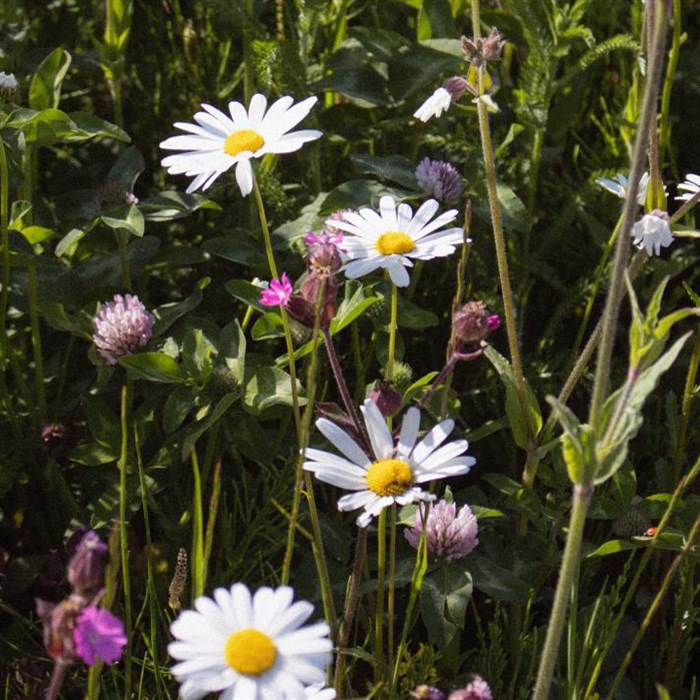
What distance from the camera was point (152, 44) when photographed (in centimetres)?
189

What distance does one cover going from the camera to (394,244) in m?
1.11

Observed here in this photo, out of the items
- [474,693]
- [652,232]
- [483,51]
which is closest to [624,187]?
[652,232]

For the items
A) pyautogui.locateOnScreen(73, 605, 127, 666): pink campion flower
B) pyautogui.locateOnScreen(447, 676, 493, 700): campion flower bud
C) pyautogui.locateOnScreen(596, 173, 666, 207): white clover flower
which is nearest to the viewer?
pyautogui.locateOnScreen(73, 605, 127, 666): pink campion flower

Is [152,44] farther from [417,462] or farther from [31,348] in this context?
[417,462]

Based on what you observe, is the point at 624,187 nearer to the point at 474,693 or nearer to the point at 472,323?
the point at 472,323

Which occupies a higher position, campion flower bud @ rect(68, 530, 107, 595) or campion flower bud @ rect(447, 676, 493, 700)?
campion flower bud @ rect(68, 530, 107, 595)

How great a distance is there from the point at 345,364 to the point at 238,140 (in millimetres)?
450

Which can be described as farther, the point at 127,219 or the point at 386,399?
the point at 127,219

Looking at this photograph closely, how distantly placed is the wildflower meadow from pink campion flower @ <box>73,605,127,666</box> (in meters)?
0.02

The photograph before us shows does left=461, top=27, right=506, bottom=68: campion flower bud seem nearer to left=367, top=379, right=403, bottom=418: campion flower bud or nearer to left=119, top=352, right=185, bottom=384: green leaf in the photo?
left=367, top=379, right=403, bottom=418: campion flower bud

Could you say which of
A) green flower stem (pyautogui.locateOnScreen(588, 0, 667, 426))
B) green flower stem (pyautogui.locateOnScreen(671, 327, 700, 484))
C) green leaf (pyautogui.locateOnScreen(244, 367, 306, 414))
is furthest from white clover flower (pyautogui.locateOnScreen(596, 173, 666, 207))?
green leaf (pyautogui.locateOnScreen(244, 367, 306, 414))

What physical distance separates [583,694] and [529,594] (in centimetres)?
12

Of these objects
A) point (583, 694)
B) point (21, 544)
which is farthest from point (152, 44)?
point (583, 694)

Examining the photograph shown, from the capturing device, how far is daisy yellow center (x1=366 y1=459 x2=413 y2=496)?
940mm
